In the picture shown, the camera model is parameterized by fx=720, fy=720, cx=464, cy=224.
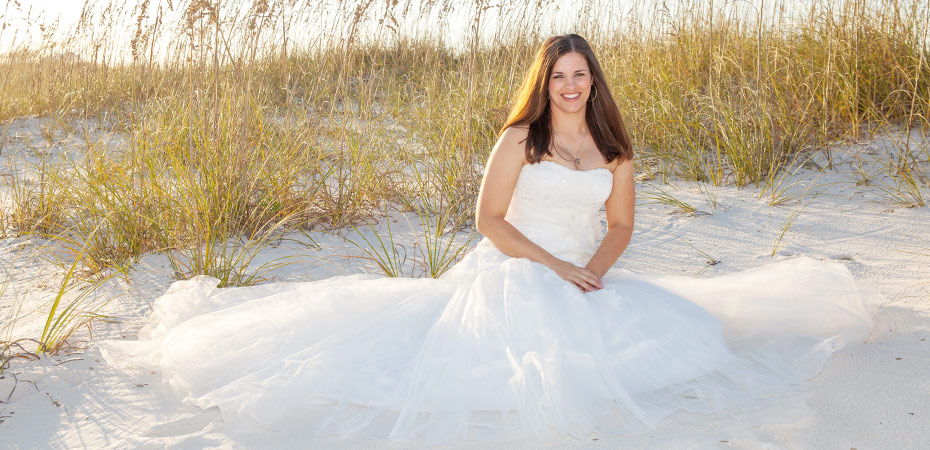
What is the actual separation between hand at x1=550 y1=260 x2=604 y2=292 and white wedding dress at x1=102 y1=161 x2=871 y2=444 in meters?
0.04

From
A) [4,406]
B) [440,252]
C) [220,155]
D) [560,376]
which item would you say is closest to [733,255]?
[440,252]

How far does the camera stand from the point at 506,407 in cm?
200

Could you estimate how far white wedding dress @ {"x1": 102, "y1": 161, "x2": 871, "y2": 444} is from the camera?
2016 millimetres

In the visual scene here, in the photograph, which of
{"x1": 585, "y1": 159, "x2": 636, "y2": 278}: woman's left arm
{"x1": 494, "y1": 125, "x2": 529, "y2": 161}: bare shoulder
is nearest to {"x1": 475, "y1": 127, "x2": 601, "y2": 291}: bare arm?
{"x1": 494, "y1": 125, "x2": 529, "y2": 161}: bare shoulder

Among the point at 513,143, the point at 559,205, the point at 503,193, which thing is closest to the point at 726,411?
the point at 559,205

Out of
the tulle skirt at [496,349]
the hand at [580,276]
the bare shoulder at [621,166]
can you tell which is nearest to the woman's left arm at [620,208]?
the bare shoulder at [621,166]

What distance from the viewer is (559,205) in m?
2.68

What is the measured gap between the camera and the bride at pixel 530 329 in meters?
2.02

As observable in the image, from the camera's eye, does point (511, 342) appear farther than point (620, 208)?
No

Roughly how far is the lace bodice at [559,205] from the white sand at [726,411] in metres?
0.84

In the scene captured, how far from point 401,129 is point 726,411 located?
398 cm

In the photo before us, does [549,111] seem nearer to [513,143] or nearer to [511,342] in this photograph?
[513,143]

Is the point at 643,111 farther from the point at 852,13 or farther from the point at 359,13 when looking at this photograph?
the point at 359,13

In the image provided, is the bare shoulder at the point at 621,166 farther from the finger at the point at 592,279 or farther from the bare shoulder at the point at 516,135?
the finger at the point at 592,279
